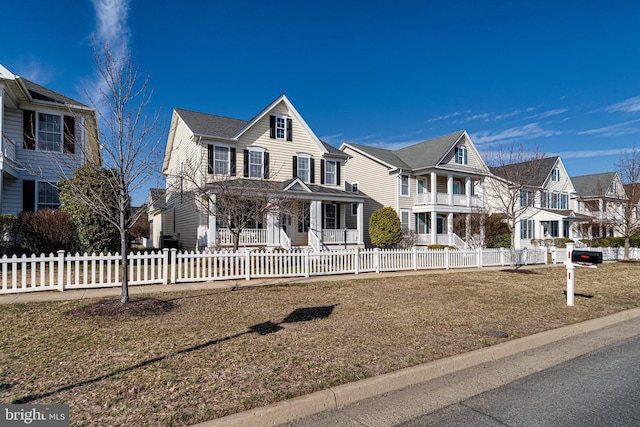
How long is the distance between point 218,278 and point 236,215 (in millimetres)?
3042

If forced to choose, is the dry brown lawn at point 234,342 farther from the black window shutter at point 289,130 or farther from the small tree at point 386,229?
the black window shutter at point 289,130

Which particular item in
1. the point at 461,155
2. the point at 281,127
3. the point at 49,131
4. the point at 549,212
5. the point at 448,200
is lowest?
the point at 549,212

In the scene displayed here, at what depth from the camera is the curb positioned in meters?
3.26

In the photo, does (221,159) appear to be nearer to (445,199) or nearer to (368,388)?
(445,199)

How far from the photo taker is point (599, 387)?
13.9 feet

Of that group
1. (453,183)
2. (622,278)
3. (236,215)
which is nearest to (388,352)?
(236,215)

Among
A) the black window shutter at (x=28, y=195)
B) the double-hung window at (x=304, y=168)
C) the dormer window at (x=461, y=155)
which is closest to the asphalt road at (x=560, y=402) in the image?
the black window shutter at (x=28, y=195)

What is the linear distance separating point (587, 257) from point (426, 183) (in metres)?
21.0

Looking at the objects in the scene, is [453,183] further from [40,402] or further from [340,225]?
[40,402]

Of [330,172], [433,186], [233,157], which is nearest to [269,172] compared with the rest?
[233,157]

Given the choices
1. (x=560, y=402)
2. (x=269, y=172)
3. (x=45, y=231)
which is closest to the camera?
(x=560, y=402)

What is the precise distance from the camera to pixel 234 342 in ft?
17.1

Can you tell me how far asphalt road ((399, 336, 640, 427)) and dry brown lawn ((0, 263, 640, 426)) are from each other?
0.90 meters

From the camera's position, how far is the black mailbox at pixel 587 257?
27.6 feet
